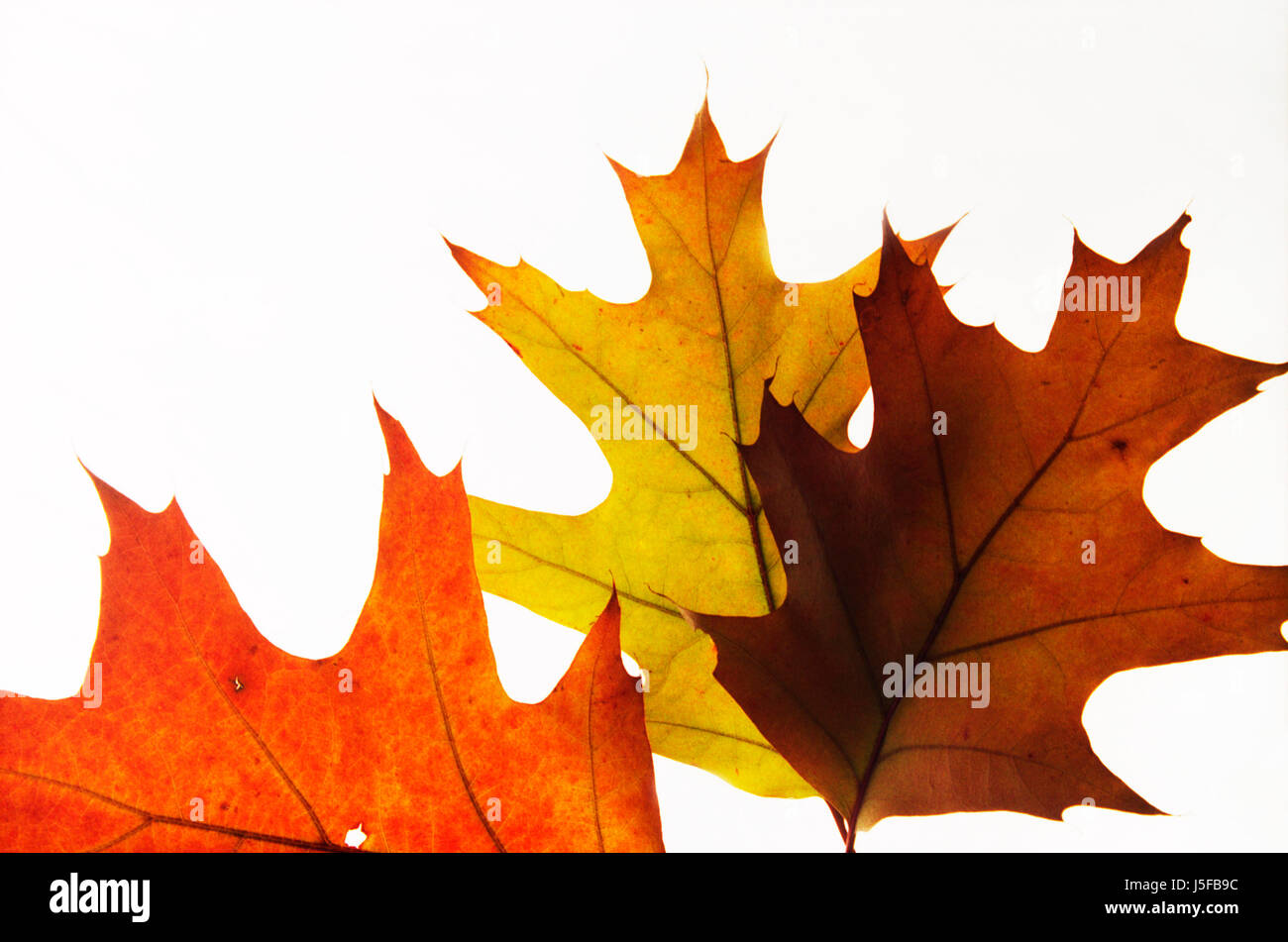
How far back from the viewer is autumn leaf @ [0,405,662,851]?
0.68ft

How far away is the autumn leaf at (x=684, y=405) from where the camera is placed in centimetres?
27

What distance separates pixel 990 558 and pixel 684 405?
11 centimetres

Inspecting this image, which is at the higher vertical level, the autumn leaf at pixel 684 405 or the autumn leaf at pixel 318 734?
the autumn leaf at pixel 684 405

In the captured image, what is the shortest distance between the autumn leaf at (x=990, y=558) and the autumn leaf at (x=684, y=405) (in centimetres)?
5

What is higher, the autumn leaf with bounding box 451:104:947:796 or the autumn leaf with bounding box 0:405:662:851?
the autumn leaf with bounding box 451:104:947:796

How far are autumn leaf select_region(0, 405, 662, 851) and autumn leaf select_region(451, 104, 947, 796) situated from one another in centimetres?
5

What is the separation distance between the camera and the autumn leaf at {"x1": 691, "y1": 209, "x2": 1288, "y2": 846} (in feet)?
0.69

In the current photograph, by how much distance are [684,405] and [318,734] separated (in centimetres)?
15

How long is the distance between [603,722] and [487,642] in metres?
0.04

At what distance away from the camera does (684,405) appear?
30cm

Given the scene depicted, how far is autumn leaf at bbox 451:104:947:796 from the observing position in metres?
0.27
